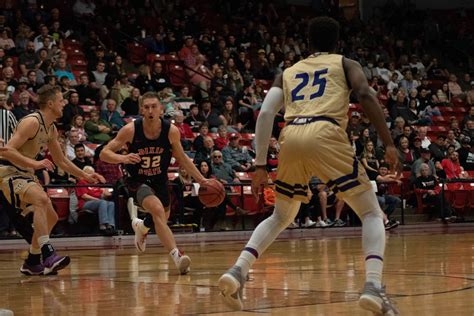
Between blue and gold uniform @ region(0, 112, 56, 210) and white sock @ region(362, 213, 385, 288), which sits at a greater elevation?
blue and gold uniform @ region(0, 112, 56, 210)

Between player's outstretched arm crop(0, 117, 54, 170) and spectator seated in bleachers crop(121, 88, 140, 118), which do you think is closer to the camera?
player's outstretched arm crop(0, 117, 54, 170)

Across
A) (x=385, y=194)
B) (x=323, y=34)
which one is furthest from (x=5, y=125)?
(x=385, y=194)

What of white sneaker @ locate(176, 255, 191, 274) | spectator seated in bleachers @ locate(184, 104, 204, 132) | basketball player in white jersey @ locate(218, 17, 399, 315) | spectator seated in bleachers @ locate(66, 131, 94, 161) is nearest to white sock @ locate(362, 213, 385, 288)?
basketball player in white jersey @ locate(218, 17, 399, 315)

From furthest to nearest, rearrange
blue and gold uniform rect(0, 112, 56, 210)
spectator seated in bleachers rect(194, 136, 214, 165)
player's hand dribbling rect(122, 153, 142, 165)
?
spectator seated in bleachers rect(194, 136, 214, 165), blue and gold uniform rect(0, 112, 56, 210), player's hand dribbling rect(122, 153, 142, 165)

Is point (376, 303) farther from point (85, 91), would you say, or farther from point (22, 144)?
point (85, 91)

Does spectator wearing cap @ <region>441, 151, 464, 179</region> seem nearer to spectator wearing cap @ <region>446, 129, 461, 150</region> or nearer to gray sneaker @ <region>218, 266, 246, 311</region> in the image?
spectator wearing cap @ <region>446, 129, 461, 150</region>

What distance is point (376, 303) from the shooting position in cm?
573

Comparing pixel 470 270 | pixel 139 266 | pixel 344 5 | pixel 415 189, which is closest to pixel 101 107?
pixel 415 189

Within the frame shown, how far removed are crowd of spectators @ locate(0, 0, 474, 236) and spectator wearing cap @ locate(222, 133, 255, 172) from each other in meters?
0.02

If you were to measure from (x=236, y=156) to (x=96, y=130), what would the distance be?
281 centimetres

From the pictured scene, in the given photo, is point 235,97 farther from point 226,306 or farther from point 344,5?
point 226,306

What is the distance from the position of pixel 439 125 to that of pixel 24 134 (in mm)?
17234

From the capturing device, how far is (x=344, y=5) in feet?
104

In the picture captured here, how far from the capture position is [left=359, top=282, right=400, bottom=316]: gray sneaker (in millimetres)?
5738
